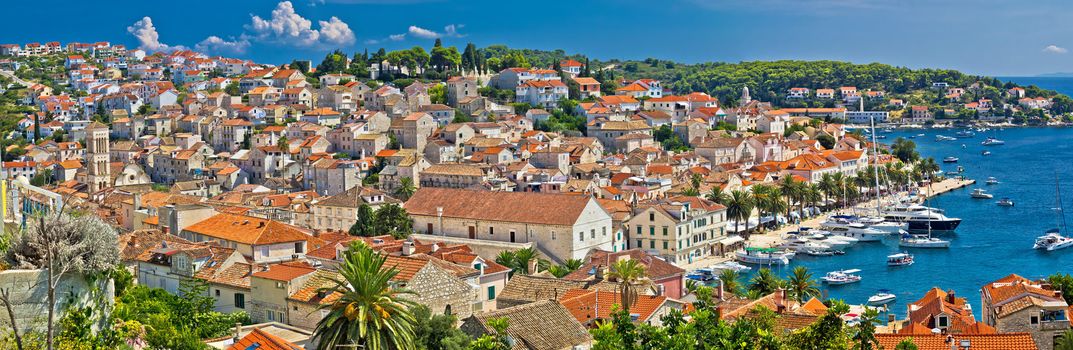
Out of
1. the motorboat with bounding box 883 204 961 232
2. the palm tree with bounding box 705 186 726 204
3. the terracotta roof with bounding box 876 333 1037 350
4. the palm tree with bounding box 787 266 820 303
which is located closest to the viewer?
the terracotta roof with bounding box 876 333 1037 350

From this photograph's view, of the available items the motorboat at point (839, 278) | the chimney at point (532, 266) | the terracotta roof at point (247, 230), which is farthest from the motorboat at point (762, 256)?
the terracotta roof at point (247, 230)

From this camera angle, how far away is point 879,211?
61.9 metres

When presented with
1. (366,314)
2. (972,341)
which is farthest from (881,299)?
(366,314)

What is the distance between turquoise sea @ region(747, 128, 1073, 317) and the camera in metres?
43.1

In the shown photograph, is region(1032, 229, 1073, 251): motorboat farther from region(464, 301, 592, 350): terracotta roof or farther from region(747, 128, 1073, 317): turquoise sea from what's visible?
region(464, 301, 592, 350): terracotta roof

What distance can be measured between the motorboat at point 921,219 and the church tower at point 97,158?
44994 mm

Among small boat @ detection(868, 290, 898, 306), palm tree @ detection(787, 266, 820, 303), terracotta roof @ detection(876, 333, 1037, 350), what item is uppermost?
terracotta roof @ detection(876, 333, 1037, 350)

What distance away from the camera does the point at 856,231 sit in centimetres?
5603

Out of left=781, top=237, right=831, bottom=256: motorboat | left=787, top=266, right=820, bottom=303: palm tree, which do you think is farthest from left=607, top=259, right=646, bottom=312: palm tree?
left=781, top=237, right=831, bottom=256: motorboat

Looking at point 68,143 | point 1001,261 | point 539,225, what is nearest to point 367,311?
point 539,225

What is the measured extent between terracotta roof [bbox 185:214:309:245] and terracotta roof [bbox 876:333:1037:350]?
58.6ft

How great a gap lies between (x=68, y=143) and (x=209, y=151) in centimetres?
1164

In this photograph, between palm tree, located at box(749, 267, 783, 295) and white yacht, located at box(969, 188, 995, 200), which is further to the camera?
white yacht, located at box(969, 188, 995, 200)

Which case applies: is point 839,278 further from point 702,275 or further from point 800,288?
point 800,288
